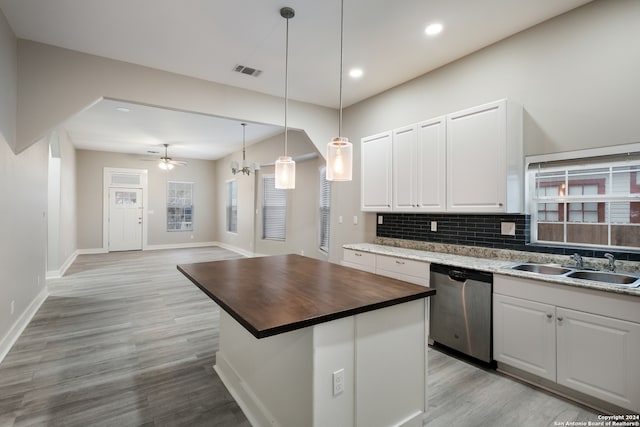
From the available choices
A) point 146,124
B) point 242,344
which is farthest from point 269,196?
point 242,344

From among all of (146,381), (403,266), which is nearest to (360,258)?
(403,266)

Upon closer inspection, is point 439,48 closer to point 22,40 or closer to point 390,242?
point 390,242

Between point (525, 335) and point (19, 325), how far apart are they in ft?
15.7

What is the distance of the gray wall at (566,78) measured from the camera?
7.44 feet

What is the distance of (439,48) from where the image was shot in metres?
3.08

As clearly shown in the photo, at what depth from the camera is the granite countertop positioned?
2001 mm

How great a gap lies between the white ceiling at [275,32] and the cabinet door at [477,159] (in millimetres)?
733

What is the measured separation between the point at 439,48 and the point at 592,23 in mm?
1165

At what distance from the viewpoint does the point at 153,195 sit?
9.41 m

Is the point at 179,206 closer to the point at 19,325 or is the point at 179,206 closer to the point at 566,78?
the point at 19,325

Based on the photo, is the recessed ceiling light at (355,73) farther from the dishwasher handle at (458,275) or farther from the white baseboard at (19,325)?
the white baseboard at (19,325)

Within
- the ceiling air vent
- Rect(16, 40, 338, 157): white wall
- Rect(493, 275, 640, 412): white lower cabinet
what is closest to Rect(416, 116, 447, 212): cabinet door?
Rect(493, 275, 640, 412): white lower cabinet

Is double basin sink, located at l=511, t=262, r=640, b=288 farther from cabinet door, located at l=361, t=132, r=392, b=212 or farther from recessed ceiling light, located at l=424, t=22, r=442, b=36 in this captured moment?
recessed ceiling light, located at l=424, t=22, r=442, b=36

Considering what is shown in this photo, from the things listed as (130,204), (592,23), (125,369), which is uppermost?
(592,23)
